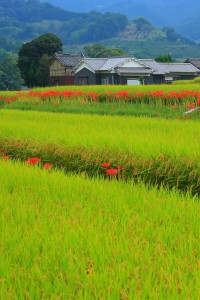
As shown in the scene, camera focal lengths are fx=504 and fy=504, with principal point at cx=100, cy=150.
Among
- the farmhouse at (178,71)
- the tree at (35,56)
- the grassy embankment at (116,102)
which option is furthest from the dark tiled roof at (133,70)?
the grassy embankment at (116,102)

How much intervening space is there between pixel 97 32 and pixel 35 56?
114329mm

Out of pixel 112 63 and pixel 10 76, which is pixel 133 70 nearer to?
pixel 112 63

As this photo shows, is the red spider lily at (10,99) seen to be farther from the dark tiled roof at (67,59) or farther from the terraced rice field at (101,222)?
the dark tiled roof at (67,59)

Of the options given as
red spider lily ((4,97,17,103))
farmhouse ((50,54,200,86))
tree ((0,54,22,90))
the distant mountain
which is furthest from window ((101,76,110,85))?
the distant mountain

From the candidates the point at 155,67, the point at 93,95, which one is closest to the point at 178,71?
the point at 155,67

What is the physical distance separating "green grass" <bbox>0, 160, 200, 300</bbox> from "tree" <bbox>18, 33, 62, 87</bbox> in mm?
39592

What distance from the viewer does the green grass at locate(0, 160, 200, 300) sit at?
6.69 feet

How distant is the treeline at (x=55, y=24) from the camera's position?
501 ft

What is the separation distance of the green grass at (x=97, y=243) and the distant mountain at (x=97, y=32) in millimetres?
106663

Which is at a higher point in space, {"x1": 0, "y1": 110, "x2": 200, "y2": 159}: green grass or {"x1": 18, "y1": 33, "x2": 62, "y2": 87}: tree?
{"x1": 18, "y1": 33, "x2": 62, "y2": 87}: tree

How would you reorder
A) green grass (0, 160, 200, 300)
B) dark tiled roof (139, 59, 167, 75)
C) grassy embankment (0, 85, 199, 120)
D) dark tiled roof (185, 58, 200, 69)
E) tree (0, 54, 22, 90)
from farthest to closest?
1. tree (0, 54, 22, 90)
2. dark tiled roof (185, 58, 200, 69)
3. dark tiled roof (139, 59, 167, 75)
4. grassy embankment (0, 85, 199, 120)
5. green grass (0, 160, 200, 300)

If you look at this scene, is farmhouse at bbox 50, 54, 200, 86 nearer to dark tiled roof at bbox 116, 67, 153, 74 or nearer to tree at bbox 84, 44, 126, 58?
dark tiled roof at bbox 116, 67, 153, 74

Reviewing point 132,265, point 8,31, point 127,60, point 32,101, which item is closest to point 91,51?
point 127,60

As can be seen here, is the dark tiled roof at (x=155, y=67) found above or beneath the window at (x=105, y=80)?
above
